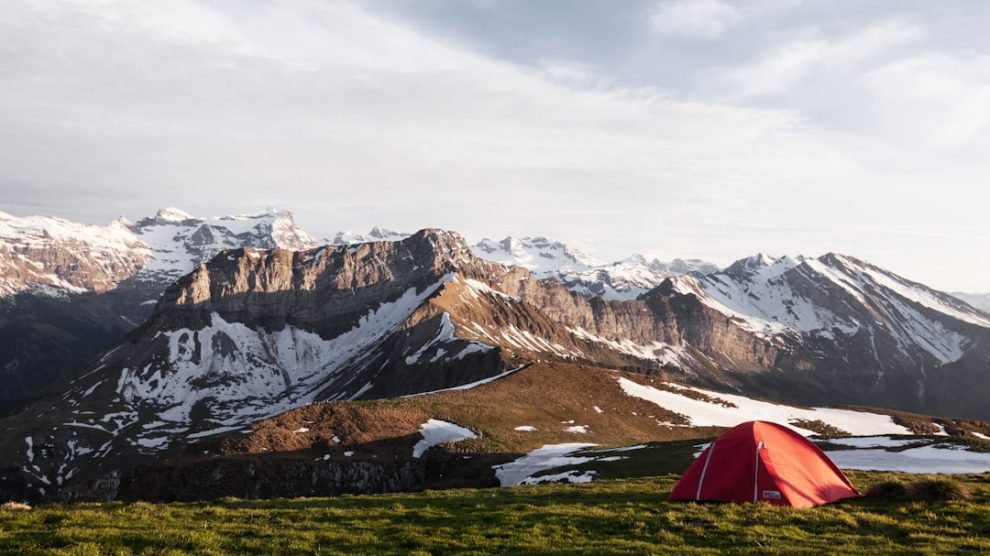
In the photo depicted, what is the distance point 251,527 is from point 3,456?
217m

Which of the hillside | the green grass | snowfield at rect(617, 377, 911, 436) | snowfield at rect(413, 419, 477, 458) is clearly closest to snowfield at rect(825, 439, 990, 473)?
the hillside

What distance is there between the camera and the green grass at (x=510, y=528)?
2023 cm

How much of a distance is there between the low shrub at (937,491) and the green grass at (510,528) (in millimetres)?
622

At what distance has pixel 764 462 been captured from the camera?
2845 centimetres

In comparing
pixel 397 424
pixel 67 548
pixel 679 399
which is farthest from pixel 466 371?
pixel 67 548

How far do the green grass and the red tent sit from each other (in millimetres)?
1250

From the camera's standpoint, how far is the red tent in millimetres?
27969

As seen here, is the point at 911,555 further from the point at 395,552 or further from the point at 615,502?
the point at 395,552

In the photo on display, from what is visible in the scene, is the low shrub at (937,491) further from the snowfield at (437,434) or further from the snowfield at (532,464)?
the snowfield at (437,434)

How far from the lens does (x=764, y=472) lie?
28188 mm

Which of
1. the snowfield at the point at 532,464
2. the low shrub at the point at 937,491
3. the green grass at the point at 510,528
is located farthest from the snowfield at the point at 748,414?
the green grass at the point at 510,528

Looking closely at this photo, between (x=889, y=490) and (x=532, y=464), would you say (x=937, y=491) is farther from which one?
(x=532, y=464)

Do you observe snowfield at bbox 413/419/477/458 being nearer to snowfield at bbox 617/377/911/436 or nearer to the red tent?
snowfield at bbox 617/377/911/436

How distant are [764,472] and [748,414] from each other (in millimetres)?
112382
